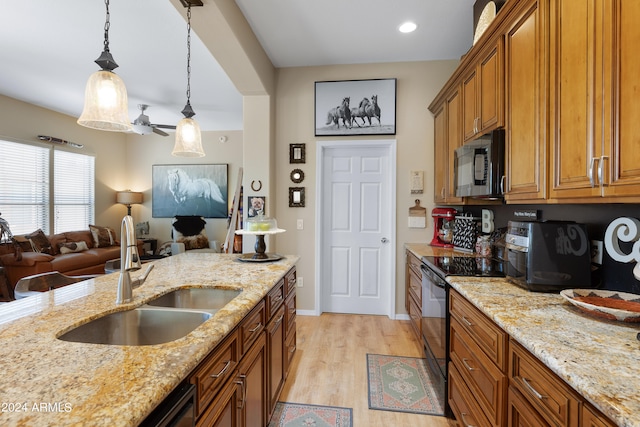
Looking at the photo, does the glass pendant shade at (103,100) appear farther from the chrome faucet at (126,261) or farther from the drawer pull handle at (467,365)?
the drawer pull handle at (467,365)

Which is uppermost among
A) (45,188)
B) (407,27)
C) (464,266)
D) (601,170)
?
(407,27)

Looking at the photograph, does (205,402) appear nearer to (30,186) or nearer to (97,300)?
(97,300)

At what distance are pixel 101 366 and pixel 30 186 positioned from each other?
5885 mm

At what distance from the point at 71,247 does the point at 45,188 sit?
1.15m

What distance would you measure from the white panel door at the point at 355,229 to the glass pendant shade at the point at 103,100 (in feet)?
7.62

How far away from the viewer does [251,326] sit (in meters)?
1.34

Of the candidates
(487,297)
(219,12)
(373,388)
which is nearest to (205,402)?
(487,297)

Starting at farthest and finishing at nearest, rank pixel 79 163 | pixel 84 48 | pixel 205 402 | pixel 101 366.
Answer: pixel 79 163 < pixel 84 48 < pixel 205 402 < pixel 101 366

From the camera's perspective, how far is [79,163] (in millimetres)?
5629

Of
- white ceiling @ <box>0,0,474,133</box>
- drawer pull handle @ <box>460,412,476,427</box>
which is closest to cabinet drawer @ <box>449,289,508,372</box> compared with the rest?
drawer pull handle @ <box>460,412,476,427</box>

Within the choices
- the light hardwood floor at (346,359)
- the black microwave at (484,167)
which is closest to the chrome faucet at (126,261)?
the light hardwood floor at (346,359)

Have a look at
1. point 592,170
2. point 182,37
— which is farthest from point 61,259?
point 592,170

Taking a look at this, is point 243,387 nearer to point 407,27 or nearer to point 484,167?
point 484,167

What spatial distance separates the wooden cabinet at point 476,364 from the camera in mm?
1174
